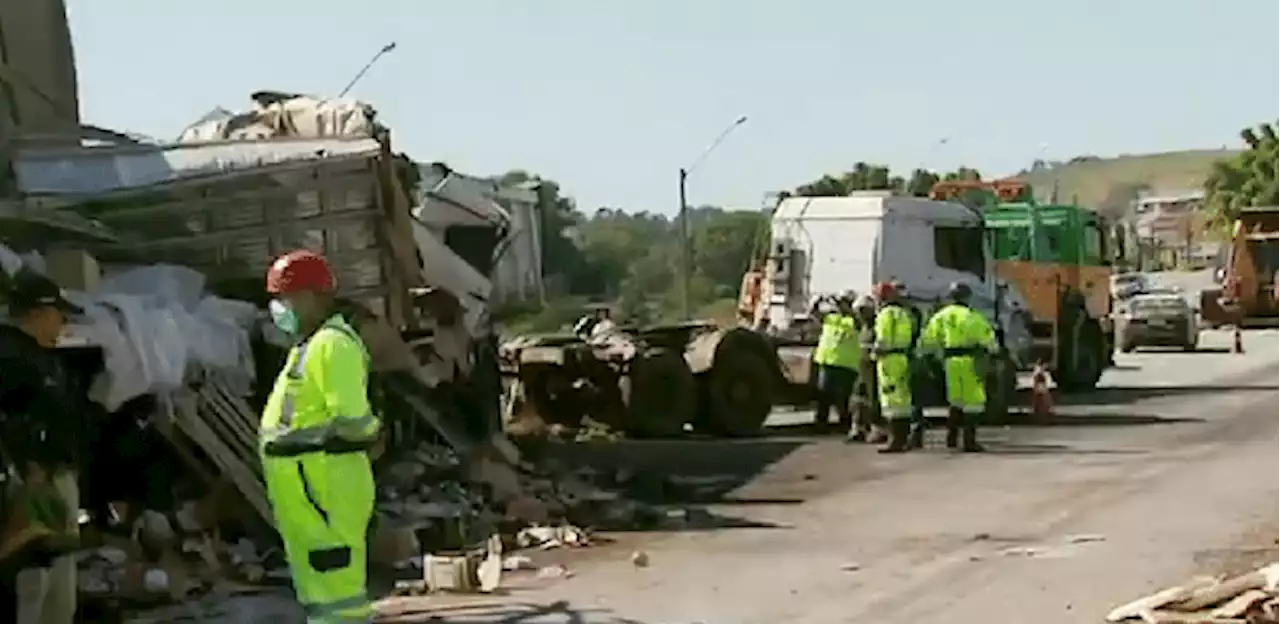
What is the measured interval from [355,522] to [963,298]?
16233mm

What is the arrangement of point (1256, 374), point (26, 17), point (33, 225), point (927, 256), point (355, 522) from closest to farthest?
point (355, 522)
point (33, 225)
point (26, 17)
point (927, 256)
point (1256, 374)

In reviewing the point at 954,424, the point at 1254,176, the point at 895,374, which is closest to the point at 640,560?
the point at 895,374

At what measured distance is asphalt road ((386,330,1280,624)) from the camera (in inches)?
442

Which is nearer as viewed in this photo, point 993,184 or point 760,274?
point 760,274

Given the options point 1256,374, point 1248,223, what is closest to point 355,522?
point 1256,374

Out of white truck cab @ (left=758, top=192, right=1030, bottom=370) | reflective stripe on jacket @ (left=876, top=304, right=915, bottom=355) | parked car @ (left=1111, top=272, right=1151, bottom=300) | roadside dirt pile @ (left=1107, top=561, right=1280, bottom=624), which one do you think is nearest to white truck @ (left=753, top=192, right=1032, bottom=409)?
white truck cab @ (left=758, top=192, right=1030, bottom=370)

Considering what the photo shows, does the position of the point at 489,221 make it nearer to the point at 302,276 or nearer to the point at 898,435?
the point at 898,435

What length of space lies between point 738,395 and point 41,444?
1452 cm

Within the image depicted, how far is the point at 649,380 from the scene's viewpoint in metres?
22.5

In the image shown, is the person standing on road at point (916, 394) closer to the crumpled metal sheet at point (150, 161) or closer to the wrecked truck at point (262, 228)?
the wrecked truck at point (262, 228)

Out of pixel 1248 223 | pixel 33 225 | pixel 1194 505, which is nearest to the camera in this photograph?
pixel 33 225

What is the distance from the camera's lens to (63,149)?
15.7m

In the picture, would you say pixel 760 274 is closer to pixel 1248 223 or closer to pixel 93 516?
pixel 93 516

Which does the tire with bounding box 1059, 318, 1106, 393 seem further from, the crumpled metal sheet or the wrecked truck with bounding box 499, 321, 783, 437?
the crumpled metal sheet
